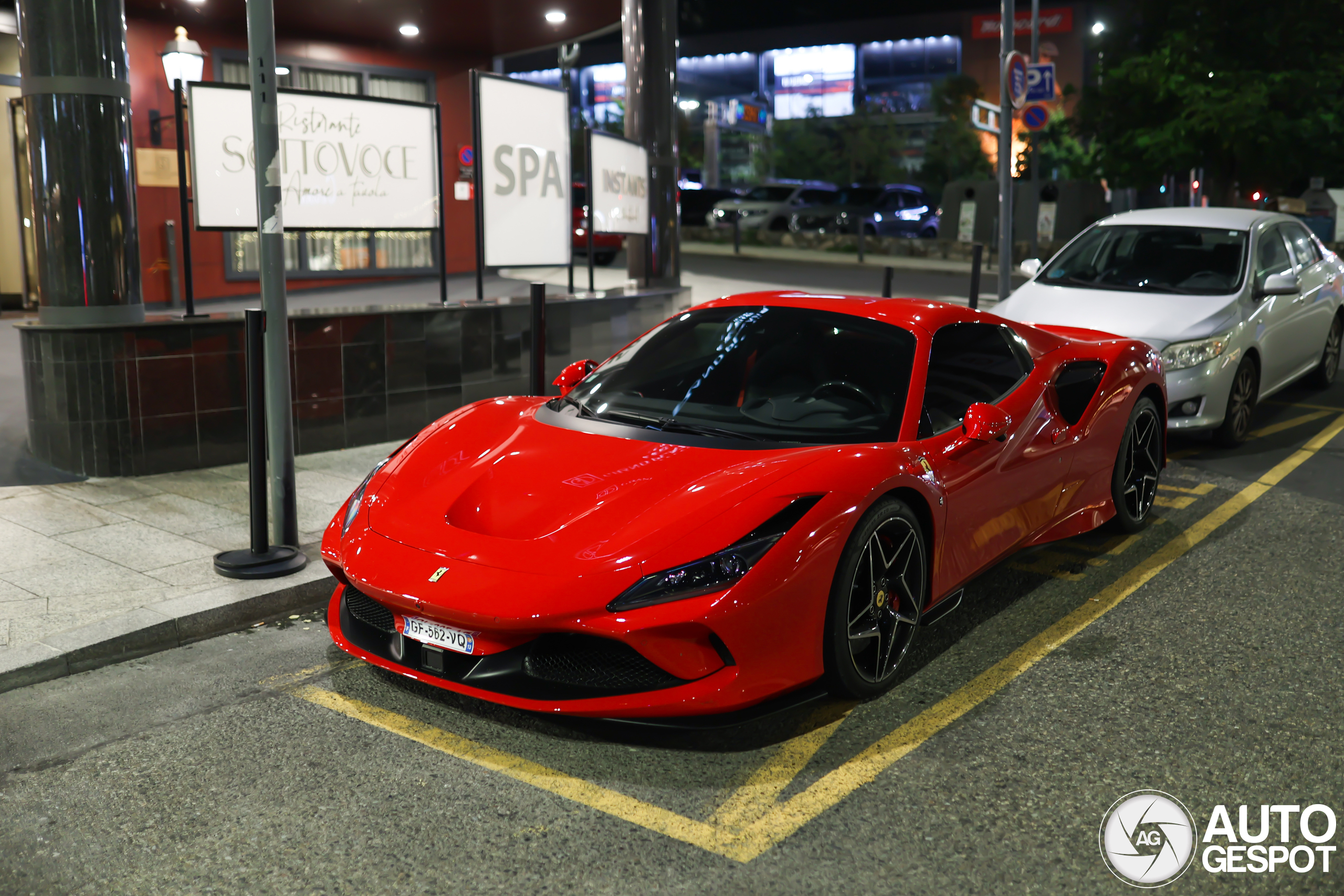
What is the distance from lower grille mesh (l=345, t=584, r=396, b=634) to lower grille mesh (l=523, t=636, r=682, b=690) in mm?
550

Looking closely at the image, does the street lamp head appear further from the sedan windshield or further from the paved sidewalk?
the sedan windshield

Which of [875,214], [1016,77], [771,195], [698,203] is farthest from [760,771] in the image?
[698,203]

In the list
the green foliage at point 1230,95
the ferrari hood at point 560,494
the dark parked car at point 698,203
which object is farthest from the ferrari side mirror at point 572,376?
the dark parked car at point 698,203

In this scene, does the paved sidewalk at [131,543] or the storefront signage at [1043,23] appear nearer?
the paved sidewalk at [131,543]

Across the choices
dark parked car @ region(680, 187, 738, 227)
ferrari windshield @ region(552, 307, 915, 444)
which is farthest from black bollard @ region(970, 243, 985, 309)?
dark parked car @ region(680, 187, 738, 227)

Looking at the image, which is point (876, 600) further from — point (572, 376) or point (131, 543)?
point (131, 543)

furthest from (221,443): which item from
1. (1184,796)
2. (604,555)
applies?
(1184,796)

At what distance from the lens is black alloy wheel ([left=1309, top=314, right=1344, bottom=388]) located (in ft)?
33.5

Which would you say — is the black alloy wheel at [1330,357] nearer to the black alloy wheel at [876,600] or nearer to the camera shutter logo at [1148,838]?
the black alloy wheel at [876,600]

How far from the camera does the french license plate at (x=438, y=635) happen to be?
12.0 ft

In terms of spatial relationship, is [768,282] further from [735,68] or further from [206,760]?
[735,68]

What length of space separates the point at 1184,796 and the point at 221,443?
6142mm

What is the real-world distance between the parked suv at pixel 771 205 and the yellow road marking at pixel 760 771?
26851mm

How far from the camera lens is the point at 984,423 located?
4.49 meters
